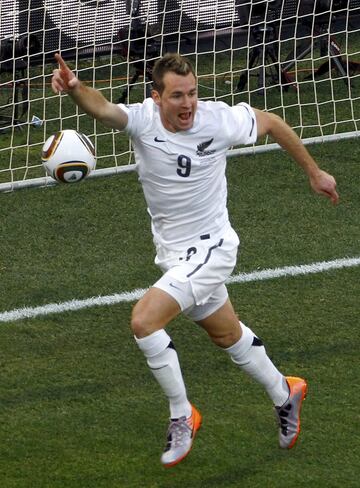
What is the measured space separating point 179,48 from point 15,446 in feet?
23.9

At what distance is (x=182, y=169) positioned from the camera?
5980mm

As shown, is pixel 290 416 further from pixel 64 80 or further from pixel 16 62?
pixel 16 62

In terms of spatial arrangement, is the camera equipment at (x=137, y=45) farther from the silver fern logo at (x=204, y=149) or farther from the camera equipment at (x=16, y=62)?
the silver fern logo at (x=204, y=149)

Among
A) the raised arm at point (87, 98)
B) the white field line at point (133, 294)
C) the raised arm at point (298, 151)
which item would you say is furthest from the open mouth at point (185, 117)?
the white field line at point (133, 294)

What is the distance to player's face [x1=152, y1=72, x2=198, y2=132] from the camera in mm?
5812

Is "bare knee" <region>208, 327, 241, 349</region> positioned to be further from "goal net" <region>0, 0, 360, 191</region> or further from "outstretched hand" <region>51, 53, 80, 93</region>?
"goal net" <region>0, 0, 360, 191</region>

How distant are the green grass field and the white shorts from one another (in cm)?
76

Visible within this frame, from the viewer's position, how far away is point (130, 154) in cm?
1132

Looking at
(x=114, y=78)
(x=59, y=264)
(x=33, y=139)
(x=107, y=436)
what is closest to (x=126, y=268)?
(x=59, y=264)

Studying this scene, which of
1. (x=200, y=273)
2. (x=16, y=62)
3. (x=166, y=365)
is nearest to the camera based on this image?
(x=166, y=365)

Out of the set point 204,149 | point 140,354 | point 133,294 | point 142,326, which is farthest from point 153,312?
point 133,294

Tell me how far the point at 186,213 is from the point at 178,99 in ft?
1.96

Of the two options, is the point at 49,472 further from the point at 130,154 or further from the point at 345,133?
the point at 345,133

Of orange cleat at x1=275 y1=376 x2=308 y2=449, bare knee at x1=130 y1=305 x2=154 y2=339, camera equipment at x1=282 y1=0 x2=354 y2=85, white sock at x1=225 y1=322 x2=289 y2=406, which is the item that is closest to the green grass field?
orange cleat at x1=275 y1=376 x2=308 y2=449
